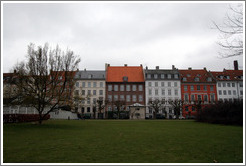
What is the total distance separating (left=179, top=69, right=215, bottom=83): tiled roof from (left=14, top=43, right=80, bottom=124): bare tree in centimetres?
5410

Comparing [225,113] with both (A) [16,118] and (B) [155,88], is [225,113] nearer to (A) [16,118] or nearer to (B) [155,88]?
(A) [16,118]

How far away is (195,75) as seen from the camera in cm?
7462

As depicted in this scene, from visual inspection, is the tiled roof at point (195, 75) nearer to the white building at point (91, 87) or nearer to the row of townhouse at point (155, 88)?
the row of townhouse at point (155, 88)

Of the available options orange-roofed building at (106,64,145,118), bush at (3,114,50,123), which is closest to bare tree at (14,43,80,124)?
bush at (3,114,50,123)

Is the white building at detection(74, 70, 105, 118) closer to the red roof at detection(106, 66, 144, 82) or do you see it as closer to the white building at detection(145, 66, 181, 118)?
the red roof at detection(106, 66, 144, 82)

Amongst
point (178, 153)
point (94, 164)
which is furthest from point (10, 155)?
point (178, 153)

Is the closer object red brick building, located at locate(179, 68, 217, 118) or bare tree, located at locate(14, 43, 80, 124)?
bare tree, located at locate(14, 43, 80, 124)

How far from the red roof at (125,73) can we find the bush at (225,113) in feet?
128

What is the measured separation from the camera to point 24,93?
2330 centimetres

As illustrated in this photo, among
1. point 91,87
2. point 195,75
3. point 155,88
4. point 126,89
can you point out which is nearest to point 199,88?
point 195,75

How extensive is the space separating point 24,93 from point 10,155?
1677 cm

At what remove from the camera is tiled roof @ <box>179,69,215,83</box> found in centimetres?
7288

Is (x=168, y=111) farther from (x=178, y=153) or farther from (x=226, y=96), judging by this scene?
(x=178, y=153)

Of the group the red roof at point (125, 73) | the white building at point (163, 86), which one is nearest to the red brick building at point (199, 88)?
the white building at point (163, 86)
